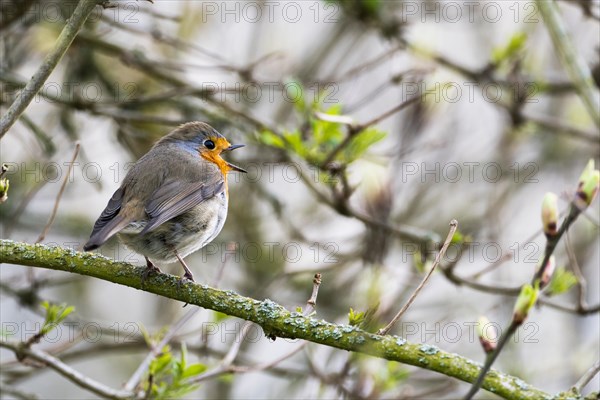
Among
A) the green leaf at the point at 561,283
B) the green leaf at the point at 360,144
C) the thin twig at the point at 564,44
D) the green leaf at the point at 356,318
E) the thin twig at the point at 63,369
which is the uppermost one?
the thin twig at the point at 564,44

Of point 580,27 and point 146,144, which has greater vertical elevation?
point 580,27

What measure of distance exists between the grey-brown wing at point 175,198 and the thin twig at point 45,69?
2.59 feet

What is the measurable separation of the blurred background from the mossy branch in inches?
38.4

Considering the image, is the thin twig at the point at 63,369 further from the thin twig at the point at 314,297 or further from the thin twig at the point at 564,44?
the thin twig at the point at 564,44

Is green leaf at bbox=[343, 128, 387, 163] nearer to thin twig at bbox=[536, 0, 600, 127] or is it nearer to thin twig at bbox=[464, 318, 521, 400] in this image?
thin twig at bbox=[536, 0, 600, 127]

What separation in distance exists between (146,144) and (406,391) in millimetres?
2652

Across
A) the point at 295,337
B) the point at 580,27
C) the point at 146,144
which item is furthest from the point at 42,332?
the point at 580,27

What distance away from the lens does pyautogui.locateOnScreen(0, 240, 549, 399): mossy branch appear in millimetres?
2486

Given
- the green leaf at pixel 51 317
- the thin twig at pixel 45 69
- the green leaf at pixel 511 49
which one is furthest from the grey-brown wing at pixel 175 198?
the green leaf at pixel 511 49

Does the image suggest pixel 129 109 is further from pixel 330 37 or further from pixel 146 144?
pixel 330 37

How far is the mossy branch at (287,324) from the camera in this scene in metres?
2.49

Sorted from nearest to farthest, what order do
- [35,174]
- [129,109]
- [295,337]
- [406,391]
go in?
1. [295,337]
2. [406,391]
3. [129,109]
4. [35,174]

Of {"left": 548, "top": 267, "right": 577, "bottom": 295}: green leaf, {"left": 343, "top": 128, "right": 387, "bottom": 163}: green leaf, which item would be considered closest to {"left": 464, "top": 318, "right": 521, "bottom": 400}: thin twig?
{"left": 548, "top": 267, "right": 577, "bottom": 295}: green leaf

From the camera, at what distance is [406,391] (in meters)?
4.16
